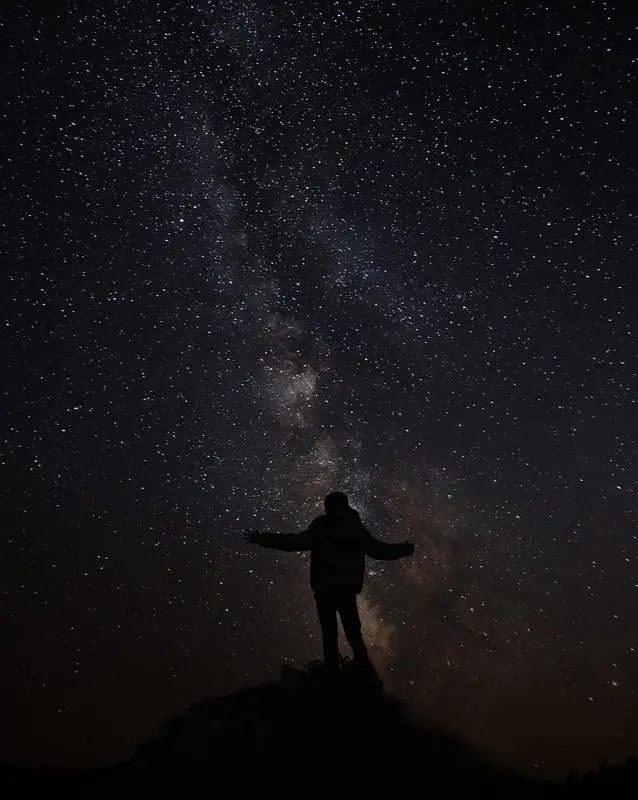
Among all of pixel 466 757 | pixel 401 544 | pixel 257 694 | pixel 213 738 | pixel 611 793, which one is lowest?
pixel 611 793

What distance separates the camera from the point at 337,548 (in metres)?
8.71

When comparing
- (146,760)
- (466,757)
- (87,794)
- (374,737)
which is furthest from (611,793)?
(87,794)

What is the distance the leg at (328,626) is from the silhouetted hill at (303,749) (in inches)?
12.3

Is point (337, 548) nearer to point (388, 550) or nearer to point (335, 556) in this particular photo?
point (335, 556)

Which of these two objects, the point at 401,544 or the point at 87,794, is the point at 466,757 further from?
the point at 87,794

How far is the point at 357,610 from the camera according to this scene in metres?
9.08

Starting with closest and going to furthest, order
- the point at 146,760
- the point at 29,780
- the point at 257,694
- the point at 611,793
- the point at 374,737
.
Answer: the point at 611,793, the point at 374,737, the point at 146,760, the point at 257,694, the point at 29,780

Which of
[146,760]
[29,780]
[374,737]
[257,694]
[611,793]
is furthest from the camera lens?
[29,780]

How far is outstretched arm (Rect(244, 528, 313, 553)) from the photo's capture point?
870 centimetres

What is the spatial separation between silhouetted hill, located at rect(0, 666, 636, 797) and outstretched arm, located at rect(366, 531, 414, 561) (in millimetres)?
1798

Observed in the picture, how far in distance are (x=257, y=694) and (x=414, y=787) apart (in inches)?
118

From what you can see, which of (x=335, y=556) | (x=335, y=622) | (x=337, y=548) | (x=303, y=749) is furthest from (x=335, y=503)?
(x=303, y=749)

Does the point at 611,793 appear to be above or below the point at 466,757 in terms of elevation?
below

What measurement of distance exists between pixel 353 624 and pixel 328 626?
0.39 m
